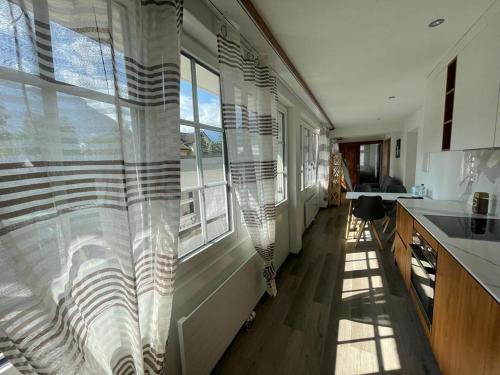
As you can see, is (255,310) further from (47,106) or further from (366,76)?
(366,76)

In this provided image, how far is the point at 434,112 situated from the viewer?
215 cm

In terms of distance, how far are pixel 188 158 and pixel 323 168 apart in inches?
181

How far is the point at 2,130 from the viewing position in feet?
1.44

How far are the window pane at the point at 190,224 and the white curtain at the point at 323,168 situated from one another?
4.23 m

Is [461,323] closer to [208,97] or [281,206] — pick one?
[281,206]

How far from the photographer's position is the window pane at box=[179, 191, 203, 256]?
1.30 metres

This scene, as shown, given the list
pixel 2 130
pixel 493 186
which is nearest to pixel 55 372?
pixel 2 130

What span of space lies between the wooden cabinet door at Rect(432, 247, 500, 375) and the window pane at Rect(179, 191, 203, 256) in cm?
136

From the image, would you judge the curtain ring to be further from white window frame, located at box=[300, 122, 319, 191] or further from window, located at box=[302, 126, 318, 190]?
window, located at box=[302, 126, 318, 190]

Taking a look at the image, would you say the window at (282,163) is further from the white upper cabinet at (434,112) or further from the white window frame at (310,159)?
the white upper cabinet at (434,112)

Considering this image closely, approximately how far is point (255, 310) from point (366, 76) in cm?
281

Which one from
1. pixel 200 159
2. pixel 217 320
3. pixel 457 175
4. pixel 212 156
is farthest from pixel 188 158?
pixel 457 175

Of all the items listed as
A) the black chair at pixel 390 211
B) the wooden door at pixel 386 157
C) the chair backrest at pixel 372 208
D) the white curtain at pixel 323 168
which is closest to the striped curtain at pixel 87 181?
the chair backrest at pixel 372 208

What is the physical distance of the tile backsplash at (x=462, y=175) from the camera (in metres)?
1.65
